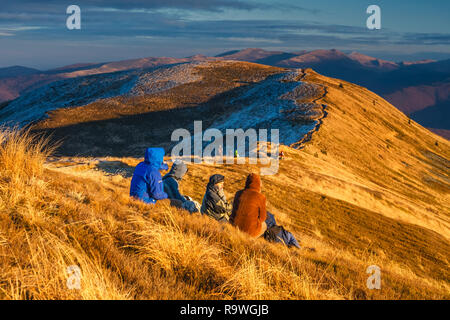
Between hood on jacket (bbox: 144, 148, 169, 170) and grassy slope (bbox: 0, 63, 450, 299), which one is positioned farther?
hood on jacket (bbox: 144, 148, 169, 170)

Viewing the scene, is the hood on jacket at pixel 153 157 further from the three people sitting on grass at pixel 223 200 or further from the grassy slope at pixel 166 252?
the grassy slope at pixel 166 252

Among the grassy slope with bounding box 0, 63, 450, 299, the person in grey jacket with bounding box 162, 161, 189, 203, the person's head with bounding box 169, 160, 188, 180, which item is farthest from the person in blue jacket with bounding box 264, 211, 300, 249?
the person's head with bounding box 169, 160, 188, 180

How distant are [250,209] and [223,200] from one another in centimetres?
122

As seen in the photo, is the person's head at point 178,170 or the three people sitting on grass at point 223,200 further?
the person's head at point 178,170

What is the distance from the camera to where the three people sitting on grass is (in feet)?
22.2

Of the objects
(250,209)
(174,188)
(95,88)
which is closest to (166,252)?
(250,209)

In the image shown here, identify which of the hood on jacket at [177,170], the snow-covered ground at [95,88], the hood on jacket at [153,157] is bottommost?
the hood on jacket at [177,170]

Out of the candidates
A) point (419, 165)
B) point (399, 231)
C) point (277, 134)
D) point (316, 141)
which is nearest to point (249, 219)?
point (399, 231)

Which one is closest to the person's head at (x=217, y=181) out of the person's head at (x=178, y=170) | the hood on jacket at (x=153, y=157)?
the hood on jacket at (x=153, y=157)

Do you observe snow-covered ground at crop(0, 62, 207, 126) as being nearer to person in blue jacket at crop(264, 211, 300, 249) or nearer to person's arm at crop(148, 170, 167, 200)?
person's arm at crop(148, 170, 167, 200)

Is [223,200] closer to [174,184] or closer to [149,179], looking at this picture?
[149,179]

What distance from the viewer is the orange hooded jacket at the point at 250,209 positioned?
21.9 ft

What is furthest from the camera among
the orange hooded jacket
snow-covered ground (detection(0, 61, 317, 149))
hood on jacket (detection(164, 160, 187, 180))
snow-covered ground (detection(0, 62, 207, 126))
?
snow-covered ground (detection(0, 62, 207, 126))
